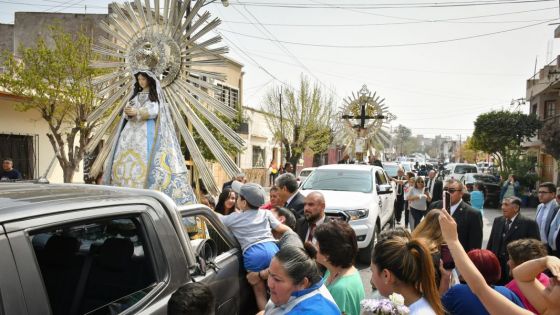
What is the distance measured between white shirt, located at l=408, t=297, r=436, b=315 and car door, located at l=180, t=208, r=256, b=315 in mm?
1232

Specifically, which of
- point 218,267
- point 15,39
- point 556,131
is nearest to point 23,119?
point 15,39

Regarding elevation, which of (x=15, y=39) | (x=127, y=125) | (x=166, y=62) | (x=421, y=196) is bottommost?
(x=421, y=196)

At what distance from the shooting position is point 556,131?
2084 cm

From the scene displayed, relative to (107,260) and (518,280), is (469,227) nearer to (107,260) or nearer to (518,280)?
(518,280)

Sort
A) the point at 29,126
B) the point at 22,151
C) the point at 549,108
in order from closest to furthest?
the point at 22,151, the point at 29,126, the point at 549,108

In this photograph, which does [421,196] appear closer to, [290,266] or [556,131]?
[290,266]

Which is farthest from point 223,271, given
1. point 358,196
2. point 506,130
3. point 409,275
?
point 506,130

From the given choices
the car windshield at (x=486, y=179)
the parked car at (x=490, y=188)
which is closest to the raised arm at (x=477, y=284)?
the parked car at (x=490, y=188)

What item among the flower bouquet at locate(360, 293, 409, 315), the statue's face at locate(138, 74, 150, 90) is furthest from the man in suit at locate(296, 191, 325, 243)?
the flower bouquet at locate(360, 293, 409, 315)

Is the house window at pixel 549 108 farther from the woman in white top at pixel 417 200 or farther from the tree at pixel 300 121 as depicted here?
the woman in white top at pixel 417 200

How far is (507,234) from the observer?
6066mm

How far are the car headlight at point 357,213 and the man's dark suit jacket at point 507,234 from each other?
253 cm

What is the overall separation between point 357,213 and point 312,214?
343 centimetres

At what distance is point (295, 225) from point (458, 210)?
250cm
